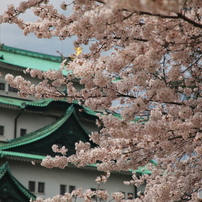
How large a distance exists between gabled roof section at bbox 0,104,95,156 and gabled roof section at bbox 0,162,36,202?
124 inches

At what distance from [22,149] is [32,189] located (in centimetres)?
262

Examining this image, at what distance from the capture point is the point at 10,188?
1204 inches

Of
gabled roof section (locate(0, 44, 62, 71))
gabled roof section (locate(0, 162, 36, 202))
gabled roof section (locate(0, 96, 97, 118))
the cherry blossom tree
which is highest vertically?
gabled roof section (locate(0, 44, 62, 71))

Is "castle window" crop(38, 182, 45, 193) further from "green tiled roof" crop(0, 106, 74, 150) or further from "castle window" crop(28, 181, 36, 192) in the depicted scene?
"green tiled roof" crop(0, 106, 74, 150)

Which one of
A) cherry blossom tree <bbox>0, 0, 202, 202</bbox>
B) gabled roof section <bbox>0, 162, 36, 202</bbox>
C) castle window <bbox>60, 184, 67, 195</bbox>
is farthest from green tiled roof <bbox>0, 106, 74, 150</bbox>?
→ cherry blossom tree <bbox>0, 0, 202, 202</bbox>

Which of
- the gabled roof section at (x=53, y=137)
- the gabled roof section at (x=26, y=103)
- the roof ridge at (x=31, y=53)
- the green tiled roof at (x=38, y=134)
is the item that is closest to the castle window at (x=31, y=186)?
the gabled roof section at (x=53, y=137)

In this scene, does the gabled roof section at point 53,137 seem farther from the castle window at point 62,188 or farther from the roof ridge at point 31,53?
the roof ridge at point 31,53

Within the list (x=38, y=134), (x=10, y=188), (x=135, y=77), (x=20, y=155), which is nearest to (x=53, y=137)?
(x=38, y=134)

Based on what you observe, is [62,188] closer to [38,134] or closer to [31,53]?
[38,134]

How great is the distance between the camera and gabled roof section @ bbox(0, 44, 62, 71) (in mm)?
39656

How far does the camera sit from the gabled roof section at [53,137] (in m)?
34.2

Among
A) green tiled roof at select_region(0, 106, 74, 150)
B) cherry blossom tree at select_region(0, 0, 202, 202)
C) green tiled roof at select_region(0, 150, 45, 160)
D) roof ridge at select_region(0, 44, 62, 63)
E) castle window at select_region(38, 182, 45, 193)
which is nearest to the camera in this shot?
cherry blossom tree at select_region(0, 0, 202, 202)

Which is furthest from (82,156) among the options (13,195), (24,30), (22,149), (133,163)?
(22,149)

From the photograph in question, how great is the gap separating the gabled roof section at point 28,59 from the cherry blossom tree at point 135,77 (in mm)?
25825
